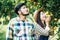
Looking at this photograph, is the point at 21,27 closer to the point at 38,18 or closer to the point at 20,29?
the point at 20,29

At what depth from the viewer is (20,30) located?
13.6 ft

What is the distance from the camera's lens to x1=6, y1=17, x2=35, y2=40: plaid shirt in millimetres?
4121

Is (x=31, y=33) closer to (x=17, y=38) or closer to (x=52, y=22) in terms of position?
(x=17, y=38)

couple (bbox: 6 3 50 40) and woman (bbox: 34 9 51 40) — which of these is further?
woman (bbox: 34 9 51 40)

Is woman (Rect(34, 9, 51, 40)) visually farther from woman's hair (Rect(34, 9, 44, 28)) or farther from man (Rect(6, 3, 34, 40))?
man (Rect(6, 3, 34, 40))

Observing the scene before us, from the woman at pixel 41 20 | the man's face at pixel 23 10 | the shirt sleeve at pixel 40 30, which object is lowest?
the shirt sleeve at pixel 40 30

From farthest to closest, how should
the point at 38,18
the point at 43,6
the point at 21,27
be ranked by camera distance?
the point at 43,6 → the point at 38,18 → the point at 21,27

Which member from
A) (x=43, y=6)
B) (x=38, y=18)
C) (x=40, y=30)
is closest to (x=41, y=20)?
(x=38, y=18)

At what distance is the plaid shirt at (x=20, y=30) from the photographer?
412 cm

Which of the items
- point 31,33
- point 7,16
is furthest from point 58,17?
point 7,16

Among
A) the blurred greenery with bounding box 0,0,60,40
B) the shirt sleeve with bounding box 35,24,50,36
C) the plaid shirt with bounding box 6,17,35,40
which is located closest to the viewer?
the plaid shirt with bounding box 6,17,35,40

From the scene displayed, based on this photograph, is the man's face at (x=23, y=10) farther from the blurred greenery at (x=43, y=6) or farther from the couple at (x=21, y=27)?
the blurred greenery at (x=43, y=6)

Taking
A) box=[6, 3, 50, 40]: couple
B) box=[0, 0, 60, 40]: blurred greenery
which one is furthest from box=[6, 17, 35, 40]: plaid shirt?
box=[0, 0, 60, 40]: blurred greenery

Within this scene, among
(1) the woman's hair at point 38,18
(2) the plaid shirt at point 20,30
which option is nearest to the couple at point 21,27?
(2) the plaid shirt at point 20,30
